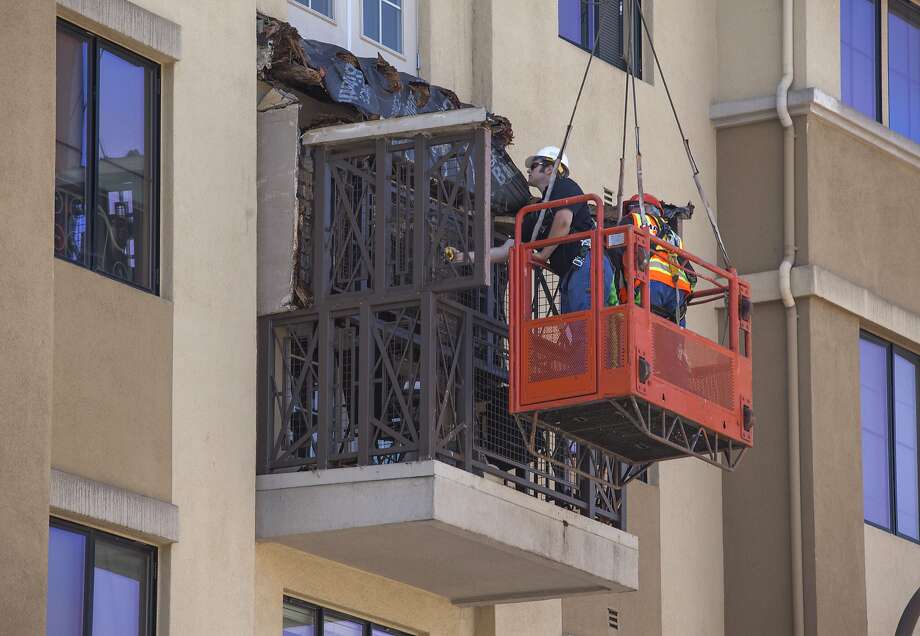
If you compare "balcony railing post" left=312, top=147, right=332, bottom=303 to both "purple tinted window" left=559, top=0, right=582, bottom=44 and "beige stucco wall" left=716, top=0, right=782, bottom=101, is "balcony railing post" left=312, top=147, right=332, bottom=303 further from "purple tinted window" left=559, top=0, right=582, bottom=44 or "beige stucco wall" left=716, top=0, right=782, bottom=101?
"beige stucco wall" left=716, top=0, right=782, bottom=101

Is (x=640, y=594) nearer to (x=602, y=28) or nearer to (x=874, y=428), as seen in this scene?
(x=874, y=428)

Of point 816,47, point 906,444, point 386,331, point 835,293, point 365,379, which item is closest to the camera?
point 365,379

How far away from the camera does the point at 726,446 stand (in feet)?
65.1

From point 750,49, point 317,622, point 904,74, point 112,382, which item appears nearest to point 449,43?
point 750,49

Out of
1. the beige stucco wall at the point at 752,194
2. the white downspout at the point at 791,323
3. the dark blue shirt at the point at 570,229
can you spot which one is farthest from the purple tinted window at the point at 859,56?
the dark blue shirt at the point at 570,229

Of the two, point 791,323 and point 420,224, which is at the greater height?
point 791,323

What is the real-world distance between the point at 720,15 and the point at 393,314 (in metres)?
9.08

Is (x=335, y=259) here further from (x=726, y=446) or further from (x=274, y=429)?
(x=726, y=446)

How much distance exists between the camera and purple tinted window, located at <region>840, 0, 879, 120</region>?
2786 cm

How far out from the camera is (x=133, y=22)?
59.0ft

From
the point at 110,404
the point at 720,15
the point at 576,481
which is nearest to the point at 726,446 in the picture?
the point at 576,481

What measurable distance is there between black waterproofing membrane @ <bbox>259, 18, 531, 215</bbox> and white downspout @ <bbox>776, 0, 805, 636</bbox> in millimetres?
5382

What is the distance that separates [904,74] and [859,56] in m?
1.17

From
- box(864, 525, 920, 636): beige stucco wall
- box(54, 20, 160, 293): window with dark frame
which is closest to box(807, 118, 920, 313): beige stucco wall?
box(864, 525, 920, 636): beige stucco wall
